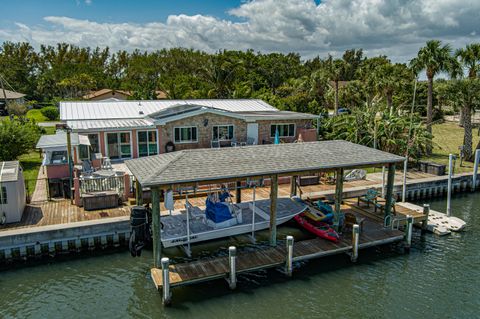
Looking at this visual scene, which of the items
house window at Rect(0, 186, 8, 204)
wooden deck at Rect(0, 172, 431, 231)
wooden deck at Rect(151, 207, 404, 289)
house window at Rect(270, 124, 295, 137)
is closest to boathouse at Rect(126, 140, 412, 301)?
wooden deck at Rect(151, 207, 404, 289)

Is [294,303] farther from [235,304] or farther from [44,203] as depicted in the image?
[44,203]

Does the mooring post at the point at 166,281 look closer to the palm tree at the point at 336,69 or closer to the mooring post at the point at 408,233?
the mooring post at the point at 408,233

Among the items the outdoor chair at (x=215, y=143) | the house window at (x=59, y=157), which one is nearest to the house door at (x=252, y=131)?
the outdoor chair at (x=215, y=143)

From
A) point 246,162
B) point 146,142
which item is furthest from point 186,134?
point 246,162

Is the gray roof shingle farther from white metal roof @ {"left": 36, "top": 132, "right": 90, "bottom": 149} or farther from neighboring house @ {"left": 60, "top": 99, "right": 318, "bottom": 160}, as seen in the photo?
neighboring house @ {"left": 60, "top": 99, "right": 318, "bottom": 160}

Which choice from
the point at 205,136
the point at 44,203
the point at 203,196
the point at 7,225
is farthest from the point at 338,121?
the point at 7,225

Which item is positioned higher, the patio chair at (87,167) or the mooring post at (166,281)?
the patio chair at (87,167)
